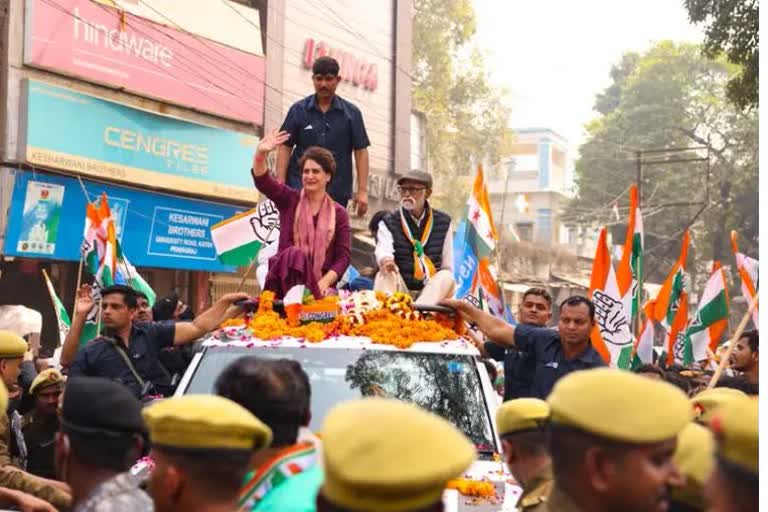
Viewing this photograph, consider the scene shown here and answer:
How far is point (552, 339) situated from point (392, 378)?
1.26 meters

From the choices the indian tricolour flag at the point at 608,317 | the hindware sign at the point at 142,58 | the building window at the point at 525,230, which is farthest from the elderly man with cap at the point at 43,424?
the building window at the point at 525,230

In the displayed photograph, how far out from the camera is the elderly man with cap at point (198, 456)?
10.5ft

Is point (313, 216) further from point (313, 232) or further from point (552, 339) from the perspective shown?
point (552, 339)

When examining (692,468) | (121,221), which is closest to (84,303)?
(692,468)

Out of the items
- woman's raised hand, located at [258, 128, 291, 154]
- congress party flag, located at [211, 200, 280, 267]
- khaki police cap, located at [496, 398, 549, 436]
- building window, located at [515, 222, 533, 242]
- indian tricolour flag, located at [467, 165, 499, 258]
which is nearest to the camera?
khaki police cap, located at [496, 398, 549, 436]

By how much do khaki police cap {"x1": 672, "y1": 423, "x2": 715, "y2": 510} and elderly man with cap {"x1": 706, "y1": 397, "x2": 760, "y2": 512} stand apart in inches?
21.1

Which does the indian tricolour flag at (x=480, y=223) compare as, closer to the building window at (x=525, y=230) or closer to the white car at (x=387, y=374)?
the white car at (x=387, y=374)

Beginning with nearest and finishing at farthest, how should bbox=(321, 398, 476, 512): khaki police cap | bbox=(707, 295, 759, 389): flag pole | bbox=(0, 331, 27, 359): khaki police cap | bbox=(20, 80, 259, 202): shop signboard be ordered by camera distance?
bbox=(321, 398, 476, 512): khaki police cap → bbox=(0, 331, 27, 359): khaki police cap → bbox=(707, 295, 759, 389): flag pole → bbox=(20, 80, 259, 202): shop signboard

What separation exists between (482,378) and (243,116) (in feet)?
58.7

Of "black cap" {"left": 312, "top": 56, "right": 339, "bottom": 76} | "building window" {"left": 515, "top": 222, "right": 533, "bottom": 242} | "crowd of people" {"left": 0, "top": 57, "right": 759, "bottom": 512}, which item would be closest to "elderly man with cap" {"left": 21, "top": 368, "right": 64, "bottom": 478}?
"crowd of people" {"left": 0, "top": 57, "right": 759, "bottom": 512}

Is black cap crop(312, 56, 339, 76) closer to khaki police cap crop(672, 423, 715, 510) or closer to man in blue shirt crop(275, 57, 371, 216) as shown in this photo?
man in blue shirt crop(275, 57, 371, 216)

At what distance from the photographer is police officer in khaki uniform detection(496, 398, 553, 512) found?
14.3 ft

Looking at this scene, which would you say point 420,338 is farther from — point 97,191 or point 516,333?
point 97,191

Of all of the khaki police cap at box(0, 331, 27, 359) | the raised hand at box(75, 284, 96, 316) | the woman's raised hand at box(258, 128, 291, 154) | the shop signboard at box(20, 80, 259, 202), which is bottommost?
the khaki police cap at box(0, 331, 27, 359)
